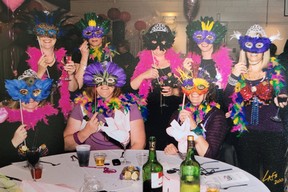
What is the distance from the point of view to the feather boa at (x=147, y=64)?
9.12 ft

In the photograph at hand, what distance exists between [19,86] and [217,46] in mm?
1559

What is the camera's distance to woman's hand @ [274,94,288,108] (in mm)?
2723

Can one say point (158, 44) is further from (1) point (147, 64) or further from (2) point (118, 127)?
(2) point (118, 127)

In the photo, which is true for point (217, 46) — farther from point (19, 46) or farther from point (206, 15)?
point (19, 46)

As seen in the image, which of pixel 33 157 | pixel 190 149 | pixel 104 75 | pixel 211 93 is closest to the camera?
pixel 190 149

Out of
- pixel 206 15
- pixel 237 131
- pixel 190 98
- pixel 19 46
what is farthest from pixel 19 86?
pixel 237 131

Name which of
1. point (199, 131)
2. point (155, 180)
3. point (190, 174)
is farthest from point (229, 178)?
point (199, 131)

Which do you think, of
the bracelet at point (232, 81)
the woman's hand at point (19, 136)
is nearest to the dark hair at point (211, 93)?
the bracelet at point (232, 81)

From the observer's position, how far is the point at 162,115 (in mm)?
2846

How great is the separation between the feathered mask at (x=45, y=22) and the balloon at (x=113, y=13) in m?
0.33

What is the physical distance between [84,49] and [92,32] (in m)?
0.15

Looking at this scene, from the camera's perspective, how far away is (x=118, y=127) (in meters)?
2.92

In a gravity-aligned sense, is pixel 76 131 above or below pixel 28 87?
below

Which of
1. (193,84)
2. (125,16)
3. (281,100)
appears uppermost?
(125,16)
